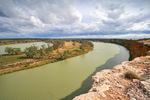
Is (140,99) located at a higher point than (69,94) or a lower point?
higher

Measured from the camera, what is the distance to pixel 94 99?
169 inches

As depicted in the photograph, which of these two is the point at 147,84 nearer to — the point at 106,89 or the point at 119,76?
the point at 119,76

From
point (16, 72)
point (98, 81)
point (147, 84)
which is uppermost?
point (147, 84)

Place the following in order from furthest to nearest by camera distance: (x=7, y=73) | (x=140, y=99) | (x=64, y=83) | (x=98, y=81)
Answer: (x=7, y=73)
(x=64, y=83)
(x=98, y=81)
(x=140, y=99)

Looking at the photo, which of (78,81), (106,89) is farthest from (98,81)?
(78,81)

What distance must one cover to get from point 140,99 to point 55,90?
12.2m

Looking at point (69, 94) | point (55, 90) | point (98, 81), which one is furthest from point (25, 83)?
point (98, 81)

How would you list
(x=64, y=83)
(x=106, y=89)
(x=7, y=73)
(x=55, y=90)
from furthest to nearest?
(x=7, y=73) → (x=64, y=83) → (x=55, y=90) → (x=106, y=89)

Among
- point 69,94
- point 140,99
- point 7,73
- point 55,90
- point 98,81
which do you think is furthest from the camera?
point 7,73

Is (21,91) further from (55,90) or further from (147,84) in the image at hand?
(147,84)

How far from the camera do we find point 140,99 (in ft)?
13.0

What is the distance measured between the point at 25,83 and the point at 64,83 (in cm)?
916

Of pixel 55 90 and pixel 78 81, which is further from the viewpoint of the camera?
pixel 78 81

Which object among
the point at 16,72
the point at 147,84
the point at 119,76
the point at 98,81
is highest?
the point at 147,84
